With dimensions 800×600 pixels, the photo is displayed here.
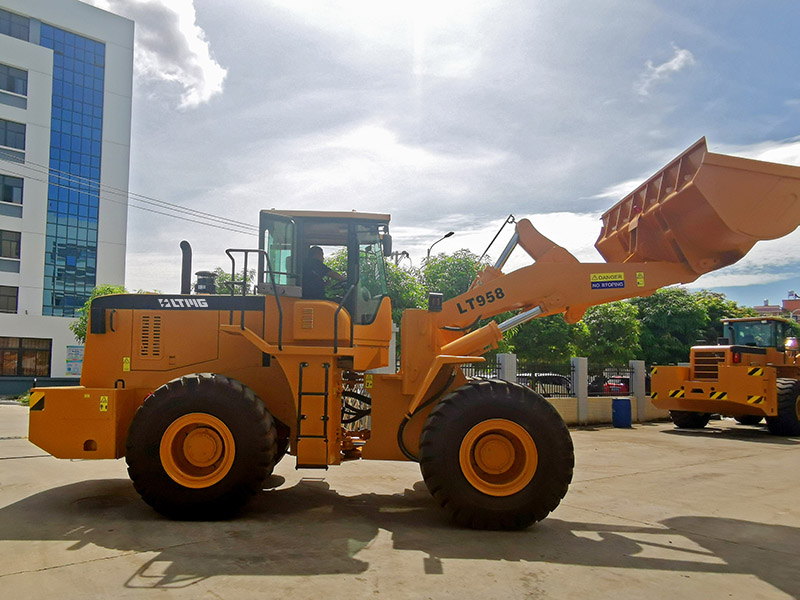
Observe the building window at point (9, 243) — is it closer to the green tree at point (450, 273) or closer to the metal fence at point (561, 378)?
the green tree at point (450, 273)

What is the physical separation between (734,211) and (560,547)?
381cm

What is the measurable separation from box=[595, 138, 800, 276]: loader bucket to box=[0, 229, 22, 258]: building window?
35.8 meters

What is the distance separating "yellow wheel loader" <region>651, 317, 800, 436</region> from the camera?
15.1 m

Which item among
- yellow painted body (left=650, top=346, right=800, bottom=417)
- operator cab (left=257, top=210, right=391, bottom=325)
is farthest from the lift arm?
yellow painted body (left=650, top=346, right=800, bottom=417)

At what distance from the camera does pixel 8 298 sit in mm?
34000

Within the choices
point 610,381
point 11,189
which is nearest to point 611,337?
point 610,381

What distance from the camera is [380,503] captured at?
280 inches

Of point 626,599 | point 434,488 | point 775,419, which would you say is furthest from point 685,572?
point 775,419

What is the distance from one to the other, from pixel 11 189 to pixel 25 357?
30.1ft

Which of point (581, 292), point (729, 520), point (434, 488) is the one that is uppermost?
point (581, 292)

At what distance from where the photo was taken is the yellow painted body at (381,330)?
645 cm

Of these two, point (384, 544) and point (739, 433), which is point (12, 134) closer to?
point (739, 433)

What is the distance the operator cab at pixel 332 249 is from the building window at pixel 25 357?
1310 inches

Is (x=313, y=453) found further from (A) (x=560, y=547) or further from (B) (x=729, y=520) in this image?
(B) (x=729, y=520)
